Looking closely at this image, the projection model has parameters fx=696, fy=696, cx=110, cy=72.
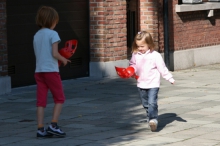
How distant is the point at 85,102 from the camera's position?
466 inches

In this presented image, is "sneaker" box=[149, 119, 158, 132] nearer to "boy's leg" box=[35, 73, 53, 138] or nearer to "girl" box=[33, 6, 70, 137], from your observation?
"girl" box=[33, 6, 70, 137]

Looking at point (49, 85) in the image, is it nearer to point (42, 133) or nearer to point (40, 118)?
point (40, 118)

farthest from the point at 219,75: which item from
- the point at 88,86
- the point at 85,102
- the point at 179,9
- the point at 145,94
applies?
the point at 145,94

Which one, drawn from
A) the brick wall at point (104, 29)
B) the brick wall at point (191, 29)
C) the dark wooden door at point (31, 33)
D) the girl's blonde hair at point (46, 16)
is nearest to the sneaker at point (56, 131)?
the girl's blonde hair at point (46, 16)

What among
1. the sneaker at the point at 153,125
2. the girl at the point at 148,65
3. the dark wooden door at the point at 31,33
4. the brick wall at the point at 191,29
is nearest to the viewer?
the sneaker at the point at 153,125

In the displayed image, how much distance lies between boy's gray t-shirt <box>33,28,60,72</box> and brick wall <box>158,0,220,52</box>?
29.9ft

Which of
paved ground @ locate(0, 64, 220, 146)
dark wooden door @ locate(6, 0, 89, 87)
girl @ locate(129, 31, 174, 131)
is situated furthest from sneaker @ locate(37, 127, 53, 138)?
dark wooden door @ locate(6, 0, 89, 87)

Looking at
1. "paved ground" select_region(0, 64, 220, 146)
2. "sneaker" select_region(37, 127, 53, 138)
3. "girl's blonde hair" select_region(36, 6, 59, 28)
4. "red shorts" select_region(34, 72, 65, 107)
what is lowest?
"paved ground" select_region(0, 64, 220, 146)

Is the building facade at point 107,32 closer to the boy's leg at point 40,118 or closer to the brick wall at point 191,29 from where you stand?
the brick wall at point 191,29

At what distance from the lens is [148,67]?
9109mm

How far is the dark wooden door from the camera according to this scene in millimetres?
13547

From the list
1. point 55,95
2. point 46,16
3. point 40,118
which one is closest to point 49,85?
point 55,95

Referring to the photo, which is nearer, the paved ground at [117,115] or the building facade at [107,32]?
the paved ground at [117,115]

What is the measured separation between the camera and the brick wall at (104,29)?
50.9ft
